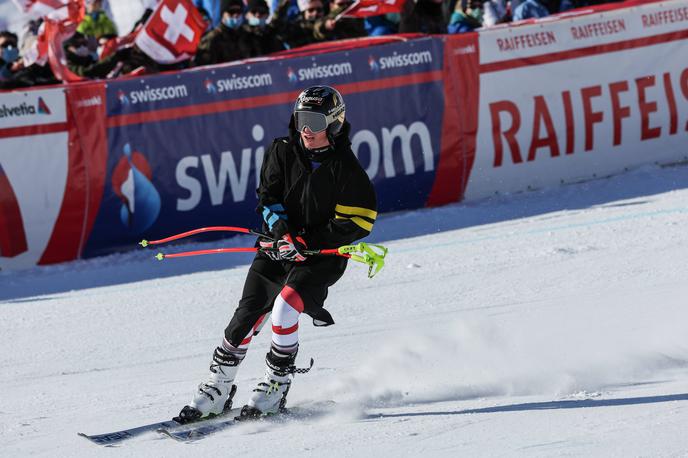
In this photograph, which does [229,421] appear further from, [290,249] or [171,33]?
[171,33]

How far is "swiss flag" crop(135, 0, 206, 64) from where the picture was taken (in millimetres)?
12266

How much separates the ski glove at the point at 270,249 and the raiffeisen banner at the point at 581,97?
618 cm

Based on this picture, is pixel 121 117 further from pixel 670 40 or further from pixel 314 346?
pixel 670 40

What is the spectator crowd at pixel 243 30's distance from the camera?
41.5ft

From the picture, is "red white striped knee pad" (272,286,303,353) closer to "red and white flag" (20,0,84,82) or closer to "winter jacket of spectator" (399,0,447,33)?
"red and white flag" (20,0,84,82)

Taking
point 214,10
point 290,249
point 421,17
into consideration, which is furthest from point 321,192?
point 214,10

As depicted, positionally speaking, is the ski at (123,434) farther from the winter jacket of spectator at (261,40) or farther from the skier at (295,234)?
the winter jacket of spectator at (261,40)

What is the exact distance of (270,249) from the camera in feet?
20.6

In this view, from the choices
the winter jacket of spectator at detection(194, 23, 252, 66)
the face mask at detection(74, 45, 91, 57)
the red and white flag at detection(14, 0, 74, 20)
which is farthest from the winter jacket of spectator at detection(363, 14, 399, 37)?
the red and white flag at detection(14, 0, 74, 20)

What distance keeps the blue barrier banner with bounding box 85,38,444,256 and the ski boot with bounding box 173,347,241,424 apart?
4906mm

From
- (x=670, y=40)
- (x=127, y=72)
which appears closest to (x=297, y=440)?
(x=127, y=72)

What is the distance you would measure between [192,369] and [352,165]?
2.30 metres

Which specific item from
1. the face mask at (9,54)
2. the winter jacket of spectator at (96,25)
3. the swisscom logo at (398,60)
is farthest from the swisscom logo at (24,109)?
the winter jacket of spectator at (96,25)

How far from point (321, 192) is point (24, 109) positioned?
5.26 meters
